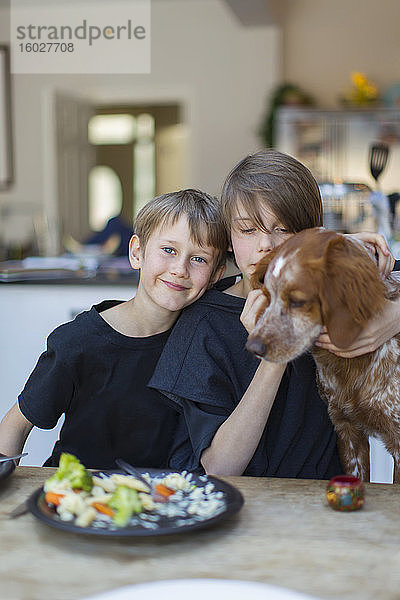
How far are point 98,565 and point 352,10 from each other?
748cm

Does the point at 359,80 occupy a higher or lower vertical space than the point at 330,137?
higher

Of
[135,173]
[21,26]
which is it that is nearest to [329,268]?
[21,26]

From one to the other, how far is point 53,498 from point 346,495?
1.46ft

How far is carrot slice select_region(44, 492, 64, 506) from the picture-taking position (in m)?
1.10

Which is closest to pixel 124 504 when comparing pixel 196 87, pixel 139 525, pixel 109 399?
pixel 139 525

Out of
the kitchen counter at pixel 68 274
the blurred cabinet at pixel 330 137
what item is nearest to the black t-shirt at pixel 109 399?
the kitchen counter at pixel 68 274

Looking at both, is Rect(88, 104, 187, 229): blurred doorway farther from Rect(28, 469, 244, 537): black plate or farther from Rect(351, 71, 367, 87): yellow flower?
Rect(28, 469, 244, 537): black plate

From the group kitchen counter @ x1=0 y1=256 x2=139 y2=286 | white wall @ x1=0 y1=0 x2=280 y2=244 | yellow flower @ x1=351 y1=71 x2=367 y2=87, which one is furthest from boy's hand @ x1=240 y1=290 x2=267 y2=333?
white wall @ x1=0 y1=0 x2=280 y2=244

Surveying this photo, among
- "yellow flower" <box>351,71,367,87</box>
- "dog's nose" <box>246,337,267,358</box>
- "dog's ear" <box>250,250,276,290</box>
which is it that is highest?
"yellow flower" <box>351,71,367,87</box>

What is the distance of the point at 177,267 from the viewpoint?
5.46 ft

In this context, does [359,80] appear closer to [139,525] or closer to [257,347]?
[257,347]

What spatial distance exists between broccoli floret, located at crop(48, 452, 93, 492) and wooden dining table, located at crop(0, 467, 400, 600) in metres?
0.07

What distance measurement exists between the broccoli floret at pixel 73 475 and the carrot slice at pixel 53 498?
0.08 feet

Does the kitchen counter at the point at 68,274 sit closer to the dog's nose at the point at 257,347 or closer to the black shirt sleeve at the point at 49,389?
the black shirt sleeve at the point at 49,389
